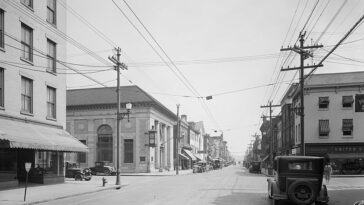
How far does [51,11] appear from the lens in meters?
29.6

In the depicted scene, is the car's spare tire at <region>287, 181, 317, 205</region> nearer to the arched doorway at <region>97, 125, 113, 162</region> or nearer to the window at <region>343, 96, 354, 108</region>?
the window at <region>343, 96, 354, 108</region>

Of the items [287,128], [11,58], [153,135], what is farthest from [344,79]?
[11,58]

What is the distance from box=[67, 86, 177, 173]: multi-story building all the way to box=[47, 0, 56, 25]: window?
91.0 ft

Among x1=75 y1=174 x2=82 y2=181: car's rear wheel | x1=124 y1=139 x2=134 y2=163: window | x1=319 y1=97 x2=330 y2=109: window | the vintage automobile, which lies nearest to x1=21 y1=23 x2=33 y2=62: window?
x1=75 y1=174 x2=82 y2=181: car's rear wheel

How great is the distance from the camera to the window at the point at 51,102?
96.2 feet

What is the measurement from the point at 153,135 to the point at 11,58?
31.4m

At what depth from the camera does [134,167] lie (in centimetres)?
5759

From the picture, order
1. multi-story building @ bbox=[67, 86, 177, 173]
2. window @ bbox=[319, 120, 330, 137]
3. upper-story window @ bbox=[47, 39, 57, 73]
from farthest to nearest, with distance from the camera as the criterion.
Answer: multi-story building @ bbox=[67, 86, 177, 173], window @ bbox=[319, 120, 330, 137], upper-story window @ bbox=[47, 39, 57, 73]

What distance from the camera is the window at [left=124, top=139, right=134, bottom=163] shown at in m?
58.5

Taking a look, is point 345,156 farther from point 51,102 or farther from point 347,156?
point 51,102

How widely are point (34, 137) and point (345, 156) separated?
36799 mm

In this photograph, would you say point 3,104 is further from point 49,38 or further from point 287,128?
point 287,128

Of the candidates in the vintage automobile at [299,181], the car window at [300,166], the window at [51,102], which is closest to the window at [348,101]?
the window at [51,102]

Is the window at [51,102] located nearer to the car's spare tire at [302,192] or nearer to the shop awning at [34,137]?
the shop awning at [34,137]
